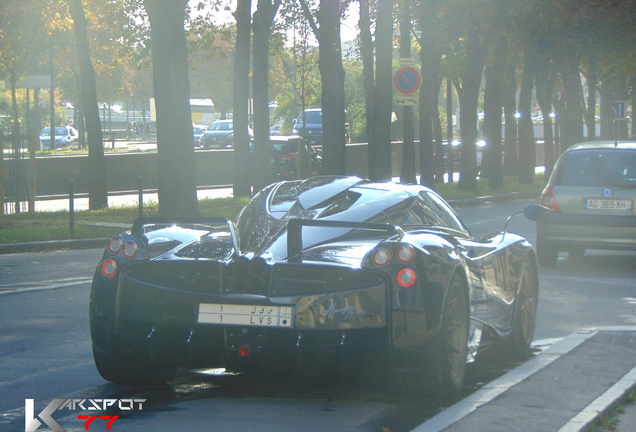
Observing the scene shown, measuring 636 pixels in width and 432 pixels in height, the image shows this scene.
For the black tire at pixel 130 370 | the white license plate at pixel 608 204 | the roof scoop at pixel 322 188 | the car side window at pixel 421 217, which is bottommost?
the black tire at pixel 130 370

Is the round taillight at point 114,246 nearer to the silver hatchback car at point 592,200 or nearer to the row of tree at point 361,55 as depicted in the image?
the silver hatchback car at point 592,200

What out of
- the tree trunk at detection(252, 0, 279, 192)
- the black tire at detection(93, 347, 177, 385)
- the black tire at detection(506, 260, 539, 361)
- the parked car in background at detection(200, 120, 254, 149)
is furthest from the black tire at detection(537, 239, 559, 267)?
the parked car in background at detection(200, 120, 254, 149)

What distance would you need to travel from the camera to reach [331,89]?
21078 millimetres

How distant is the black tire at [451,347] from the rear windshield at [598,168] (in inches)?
274

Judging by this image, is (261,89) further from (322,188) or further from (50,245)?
(322,188)

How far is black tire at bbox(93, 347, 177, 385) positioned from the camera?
17.8ft

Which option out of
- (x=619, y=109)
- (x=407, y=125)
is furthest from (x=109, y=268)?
(x=619, y=109)

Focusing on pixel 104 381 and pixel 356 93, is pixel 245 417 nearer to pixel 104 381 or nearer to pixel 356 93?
pixel 104 381

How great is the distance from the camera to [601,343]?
6742mm

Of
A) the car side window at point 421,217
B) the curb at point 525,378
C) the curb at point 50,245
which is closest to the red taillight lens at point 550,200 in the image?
the curb at point 525,378

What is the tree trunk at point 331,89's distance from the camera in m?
20.6

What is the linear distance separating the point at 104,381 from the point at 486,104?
25094mm

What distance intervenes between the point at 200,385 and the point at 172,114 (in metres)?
11.1

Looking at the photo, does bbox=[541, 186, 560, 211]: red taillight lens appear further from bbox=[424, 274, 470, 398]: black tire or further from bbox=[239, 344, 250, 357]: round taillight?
bbox=[239, 344, 250, 357]: round taillight
